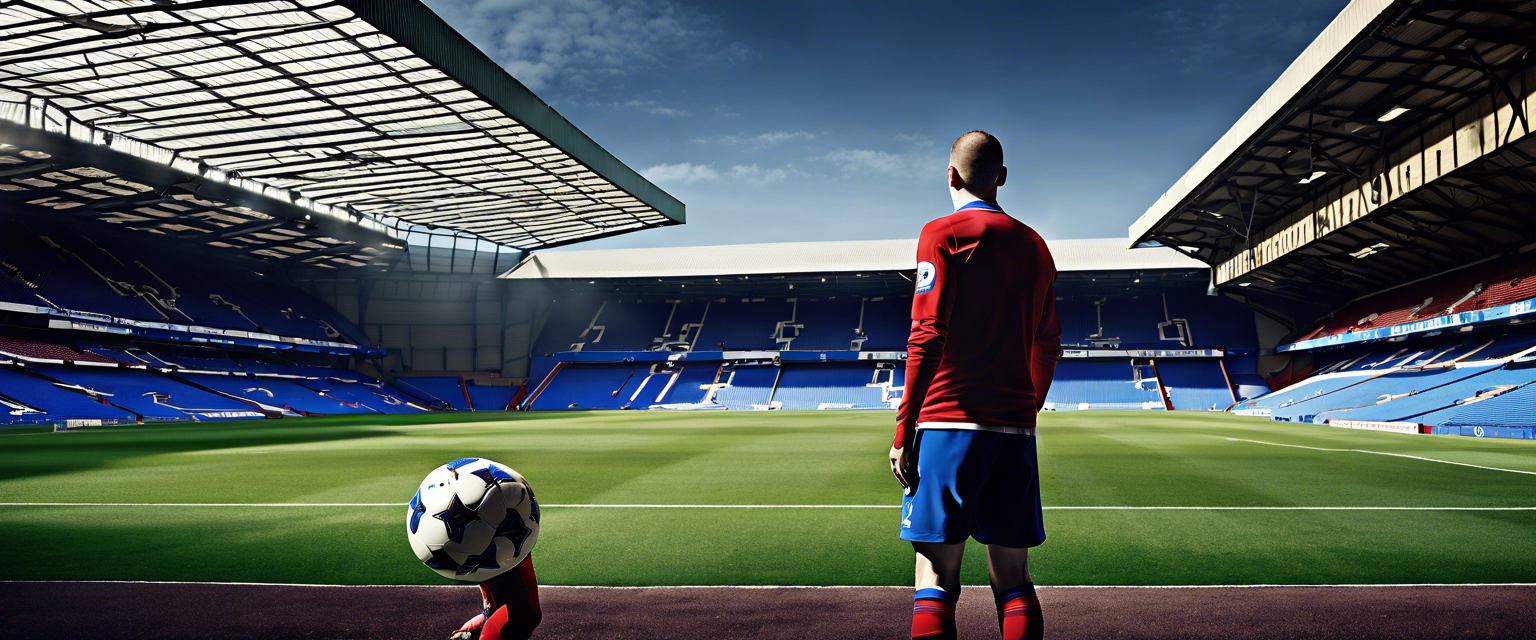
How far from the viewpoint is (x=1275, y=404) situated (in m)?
37.2

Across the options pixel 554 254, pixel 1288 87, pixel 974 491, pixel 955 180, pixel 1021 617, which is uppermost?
pixel 554 254

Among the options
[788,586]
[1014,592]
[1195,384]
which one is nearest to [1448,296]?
[1195,384]

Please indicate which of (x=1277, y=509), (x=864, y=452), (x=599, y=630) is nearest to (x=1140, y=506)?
(x=1277, y=509)

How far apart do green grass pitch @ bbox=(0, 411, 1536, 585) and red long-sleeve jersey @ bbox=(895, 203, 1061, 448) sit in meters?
2.58

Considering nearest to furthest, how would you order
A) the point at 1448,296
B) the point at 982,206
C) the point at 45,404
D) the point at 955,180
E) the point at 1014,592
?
the point at 1014,592 < the point at 982,206 < the point at 955,180 < the point at 45,404 < the point at 1448,296

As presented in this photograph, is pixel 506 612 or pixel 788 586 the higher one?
pixel 506 612

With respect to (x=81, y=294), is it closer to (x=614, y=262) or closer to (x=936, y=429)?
(x=614, y=262)

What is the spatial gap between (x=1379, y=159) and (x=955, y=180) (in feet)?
92.1

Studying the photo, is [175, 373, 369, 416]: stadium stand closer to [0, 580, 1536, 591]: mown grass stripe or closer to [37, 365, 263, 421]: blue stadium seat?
[37, 365, 263, 421]: blue stadium seat

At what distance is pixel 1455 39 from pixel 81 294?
52597 mm

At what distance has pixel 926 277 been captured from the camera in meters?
2.87

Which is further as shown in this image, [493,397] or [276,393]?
[493,397]

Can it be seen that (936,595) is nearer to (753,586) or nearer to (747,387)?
(753,586)

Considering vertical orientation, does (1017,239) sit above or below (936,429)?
above
